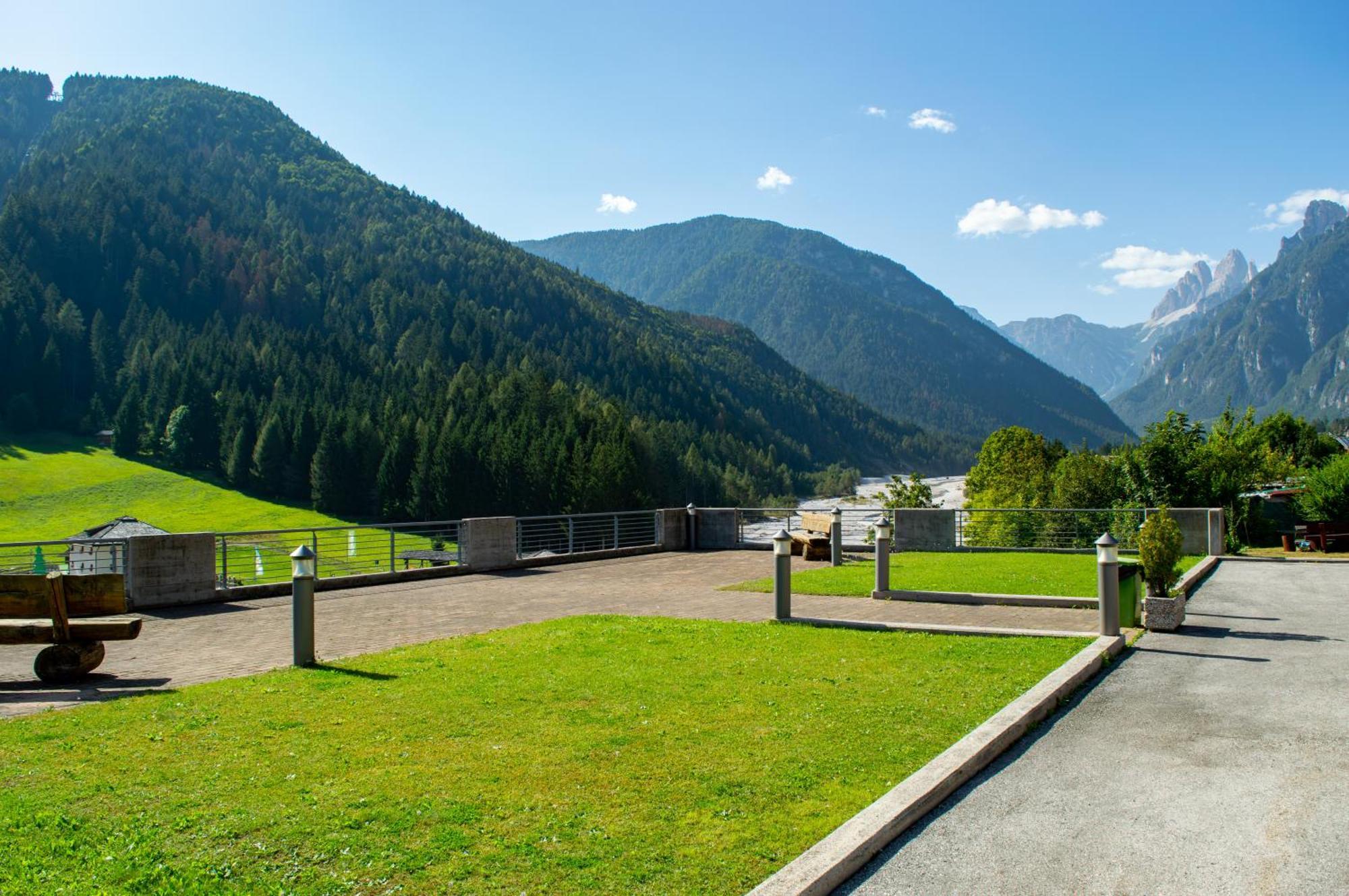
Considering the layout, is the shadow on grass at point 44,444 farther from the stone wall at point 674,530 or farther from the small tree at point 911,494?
the stone wall at point 674,530

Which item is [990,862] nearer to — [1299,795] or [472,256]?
[1299,795]

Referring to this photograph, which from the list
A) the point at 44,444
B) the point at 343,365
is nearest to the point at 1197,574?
the point at 343,365

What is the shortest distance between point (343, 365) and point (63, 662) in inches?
5193

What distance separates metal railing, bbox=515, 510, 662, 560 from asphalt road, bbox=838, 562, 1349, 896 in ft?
42.4

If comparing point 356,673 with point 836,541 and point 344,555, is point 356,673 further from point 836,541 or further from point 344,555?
point 344,555

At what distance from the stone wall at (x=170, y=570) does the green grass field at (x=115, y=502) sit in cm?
6498

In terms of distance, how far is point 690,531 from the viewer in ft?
88.7

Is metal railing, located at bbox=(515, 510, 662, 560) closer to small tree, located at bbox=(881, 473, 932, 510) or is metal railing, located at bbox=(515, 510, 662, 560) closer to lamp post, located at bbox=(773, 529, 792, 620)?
lamp post, located at bbox=(773, 529, 792, 620)

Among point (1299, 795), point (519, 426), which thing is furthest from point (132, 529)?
point (519, 426)

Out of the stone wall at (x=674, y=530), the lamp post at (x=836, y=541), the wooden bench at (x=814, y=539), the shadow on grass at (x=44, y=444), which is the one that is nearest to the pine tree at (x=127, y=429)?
the shadow on grass at (x=44, y=444)

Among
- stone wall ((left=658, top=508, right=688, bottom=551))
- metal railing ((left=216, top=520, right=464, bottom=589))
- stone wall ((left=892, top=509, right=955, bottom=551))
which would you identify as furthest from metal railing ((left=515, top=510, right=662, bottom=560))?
stone wall ((left=892, top=509, right=955, bottom=551))

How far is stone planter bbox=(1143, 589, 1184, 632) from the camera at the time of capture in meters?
11.4

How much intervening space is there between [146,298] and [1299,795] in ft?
577

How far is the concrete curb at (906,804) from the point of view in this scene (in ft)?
13.9
